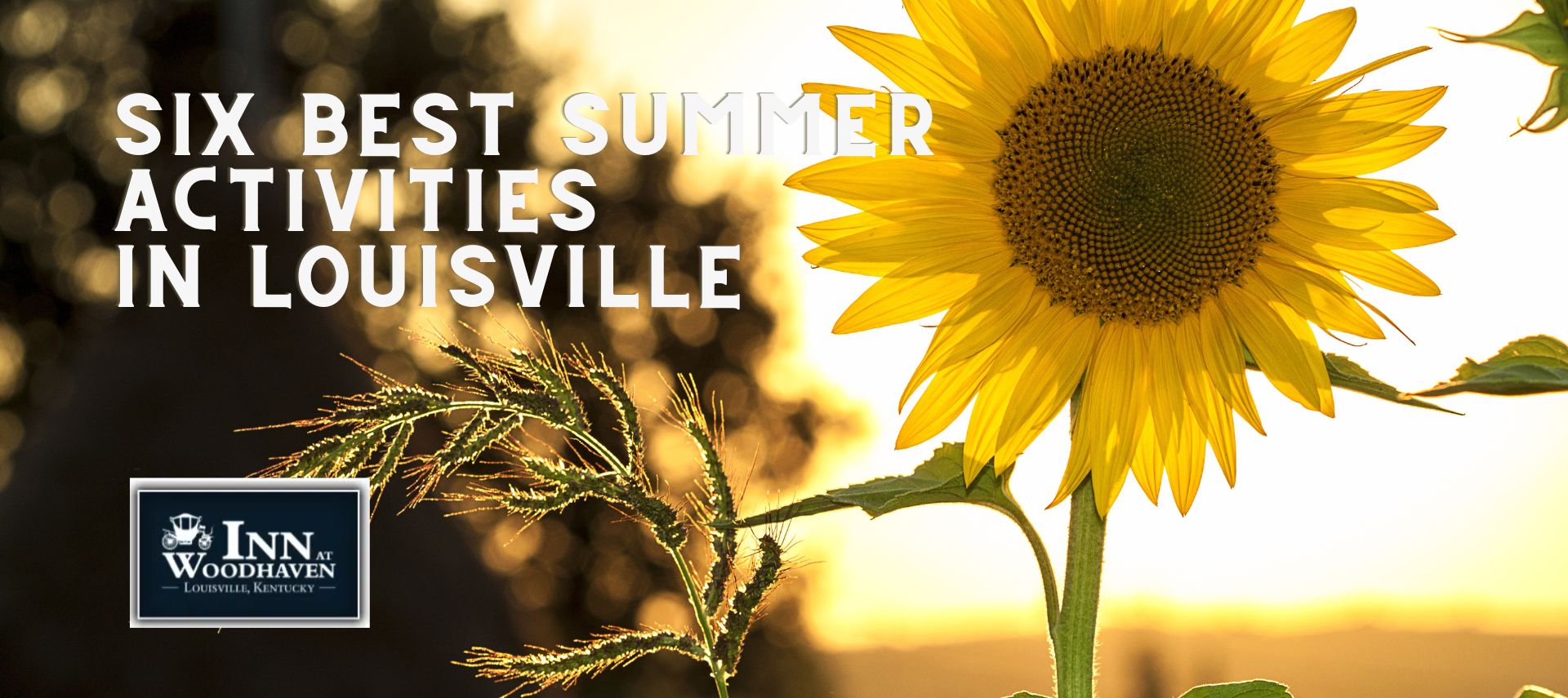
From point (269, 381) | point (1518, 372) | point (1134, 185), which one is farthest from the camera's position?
point (269, 381)

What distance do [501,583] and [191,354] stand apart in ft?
4.81

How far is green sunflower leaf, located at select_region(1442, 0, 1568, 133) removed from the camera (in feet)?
3.34

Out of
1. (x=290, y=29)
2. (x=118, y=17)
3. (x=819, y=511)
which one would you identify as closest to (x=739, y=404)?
(x=290, y=29)

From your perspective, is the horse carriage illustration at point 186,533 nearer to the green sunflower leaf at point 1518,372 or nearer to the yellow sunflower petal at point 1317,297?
the yellow sunflower petal at point 1317,297

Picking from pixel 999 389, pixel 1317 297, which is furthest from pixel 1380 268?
pixel 999 389

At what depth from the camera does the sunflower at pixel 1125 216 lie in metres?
1.32

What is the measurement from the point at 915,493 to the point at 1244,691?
1.01ft

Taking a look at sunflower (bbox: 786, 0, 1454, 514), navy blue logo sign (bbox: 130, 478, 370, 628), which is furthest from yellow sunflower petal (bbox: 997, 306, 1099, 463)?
navy blue logo sign (bbox: 130, 478, 370, 628)

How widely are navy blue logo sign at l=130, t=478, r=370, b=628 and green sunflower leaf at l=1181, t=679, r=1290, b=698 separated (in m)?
1.37

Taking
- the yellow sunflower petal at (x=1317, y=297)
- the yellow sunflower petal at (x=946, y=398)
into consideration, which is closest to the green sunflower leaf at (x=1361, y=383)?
the yellow sunflower petal at (x=1317, y=297)

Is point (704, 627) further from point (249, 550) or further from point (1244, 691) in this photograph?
point (249, 550)

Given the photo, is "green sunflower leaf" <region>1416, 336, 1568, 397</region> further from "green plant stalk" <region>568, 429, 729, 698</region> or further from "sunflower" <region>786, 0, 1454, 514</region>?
"green plant stalk" <region>568, 429, 729, 698</region>

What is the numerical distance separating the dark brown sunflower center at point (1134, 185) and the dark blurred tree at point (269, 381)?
9.24ft

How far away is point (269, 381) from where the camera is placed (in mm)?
5180
